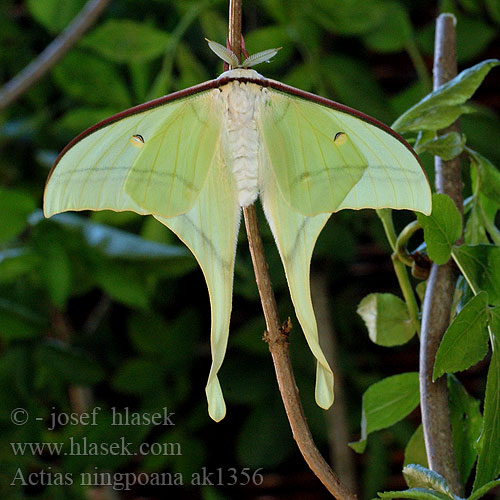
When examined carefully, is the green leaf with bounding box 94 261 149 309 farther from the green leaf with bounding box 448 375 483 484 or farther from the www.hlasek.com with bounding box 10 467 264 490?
the green leaf with bounding box 448 375 483 484

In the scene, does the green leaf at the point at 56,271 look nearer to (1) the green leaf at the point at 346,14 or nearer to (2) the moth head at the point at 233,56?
(1) the green leaf at the point at 346,14

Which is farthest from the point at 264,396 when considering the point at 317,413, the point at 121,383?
the point at 121,383

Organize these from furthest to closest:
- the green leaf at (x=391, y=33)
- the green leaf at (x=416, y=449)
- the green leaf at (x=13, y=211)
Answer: the green leaf at (x=391, y=33), the green leaf at (x=13, y=211), the green leaf at (x=416, y=449)

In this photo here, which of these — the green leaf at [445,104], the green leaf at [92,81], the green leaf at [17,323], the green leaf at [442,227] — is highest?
the green leaf at [92,81]

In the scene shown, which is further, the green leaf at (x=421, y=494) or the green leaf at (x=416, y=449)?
the green leaf at (x=416, y=449)

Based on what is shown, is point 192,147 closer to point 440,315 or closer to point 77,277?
point 440,315

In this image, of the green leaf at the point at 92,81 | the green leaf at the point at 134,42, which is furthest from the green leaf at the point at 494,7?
the green leaf at the point at 92,81
